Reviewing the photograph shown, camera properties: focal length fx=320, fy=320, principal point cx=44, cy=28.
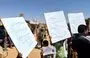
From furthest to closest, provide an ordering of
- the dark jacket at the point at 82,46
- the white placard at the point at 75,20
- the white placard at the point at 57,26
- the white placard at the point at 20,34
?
the white placard at the point at 75,20
the white placard at the point at 57,26
the dark jacket at the point at 82,46
the white placard at the point at 20,34

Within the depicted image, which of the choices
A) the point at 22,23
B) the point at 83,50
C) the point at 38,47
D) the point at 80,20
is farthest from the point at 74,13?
the point at 22,23

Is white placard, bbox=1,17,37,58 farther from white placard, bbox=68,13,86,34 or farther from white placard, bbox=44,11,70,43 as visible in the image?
white placard, bbox=68,13,86,34

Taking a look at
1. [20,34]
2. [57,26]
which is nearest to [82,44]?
[20,34]

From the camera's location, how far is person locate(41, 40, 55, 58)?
7.73 m

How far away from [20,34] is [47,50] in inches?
91.0

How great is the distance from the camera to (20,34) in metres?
5.54

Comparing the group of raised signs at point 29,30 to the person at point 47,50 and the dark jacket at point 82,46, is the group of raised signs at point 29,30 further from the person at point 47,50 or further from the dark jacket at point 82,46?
the dark jacket at point 82,46

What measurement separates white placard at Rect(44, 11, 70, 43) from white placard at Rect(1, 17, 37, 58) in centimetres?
185

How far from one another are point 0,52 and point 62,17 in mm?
2728

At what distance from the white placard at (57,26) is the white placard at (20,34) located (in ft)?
6.08

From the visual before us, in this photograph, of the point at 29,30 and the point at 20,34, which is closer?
the point at 20,34

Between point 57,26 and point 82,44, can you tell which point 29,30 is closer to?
point 82,44

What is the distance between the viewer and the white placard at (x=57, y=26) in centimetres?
763

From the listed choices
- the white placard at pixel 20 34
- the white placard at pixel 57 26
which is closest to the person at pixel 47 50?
Answer: the white placard at pixel 57 26
